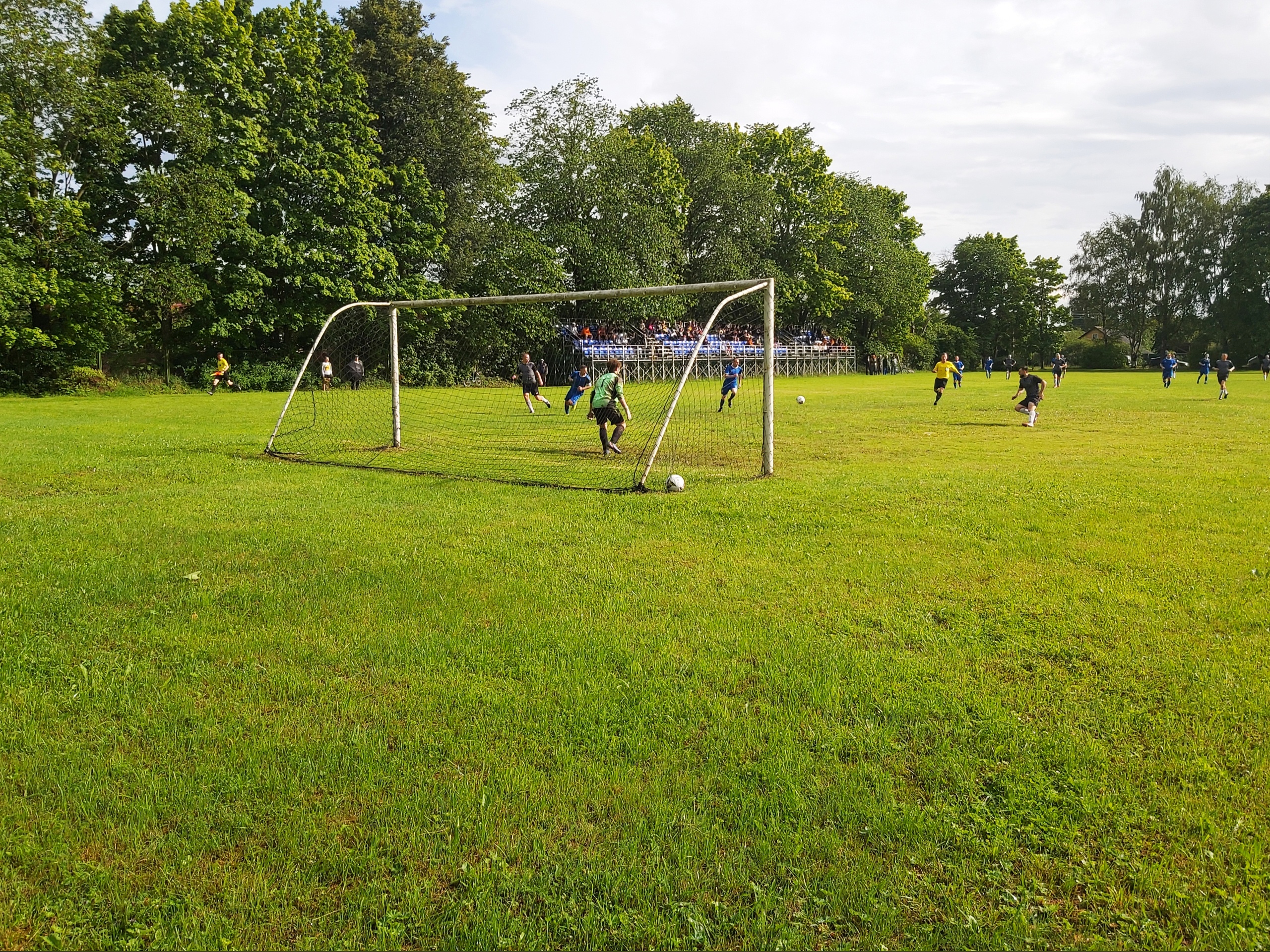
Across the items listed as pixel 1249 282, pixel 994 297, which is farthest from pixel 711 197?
pixel 1249 282

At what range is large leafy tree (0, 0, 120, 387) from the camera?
2647 cm

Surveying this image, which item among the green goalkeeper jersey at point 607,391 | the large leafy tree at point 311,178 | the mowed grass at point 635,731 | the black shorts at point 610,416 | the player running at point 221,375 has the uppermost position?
the large leafy tree at point 311,178

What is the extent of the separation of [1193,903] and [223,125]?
122ft

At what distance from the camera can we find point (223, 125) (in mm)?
31500

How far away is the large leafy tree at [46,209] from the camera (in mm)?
26469

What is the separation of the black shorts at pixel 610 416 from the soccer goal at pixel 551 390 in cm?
3

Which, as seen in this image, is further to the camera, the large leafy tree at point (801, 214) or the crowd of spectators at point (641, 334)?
the large leafy tree at point (801, 214)

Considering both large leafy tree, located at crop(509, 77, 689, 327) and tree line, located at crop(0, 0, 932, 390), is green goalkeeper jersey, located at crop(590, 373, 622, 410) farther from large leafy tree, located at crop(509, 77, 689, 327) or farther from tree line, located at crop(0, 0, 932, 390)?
large leafy tree, located at crop(509, 77, 689, 327)

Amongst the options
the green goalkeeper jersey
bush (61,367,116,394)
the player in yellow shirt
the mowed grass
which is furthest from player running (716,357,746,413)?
bush (61,367,116,394)

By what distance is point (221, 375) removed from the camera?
31375mm

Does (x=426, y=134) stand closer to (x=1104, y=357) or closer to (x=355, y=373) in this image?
(x=355, y=373)

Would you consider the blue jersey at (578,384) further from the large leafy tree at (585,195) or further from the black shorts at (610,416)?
the large leafy tree at (585,195)

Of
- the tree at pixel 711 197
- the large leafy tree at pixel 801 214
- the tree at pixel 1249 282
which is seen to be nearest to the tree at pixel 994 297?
the tree at pixel 1249 282

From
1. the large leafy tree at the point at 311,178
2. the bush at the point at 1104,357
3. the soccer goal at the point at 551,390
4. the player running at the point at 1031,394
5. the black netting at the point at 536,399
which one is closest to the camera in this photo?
the soccer goal at the point at 551,390
